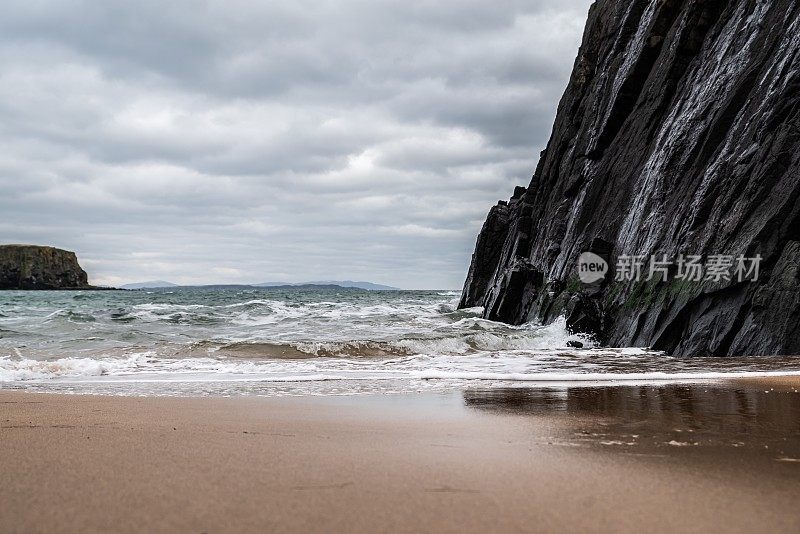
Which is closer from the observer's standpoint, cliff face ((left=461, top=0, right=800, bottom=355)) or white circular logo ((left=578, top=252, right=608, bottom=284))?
cliff face ((left=461, top=0, right=800, bottom=355))

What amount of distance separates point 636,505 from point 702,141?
13091mm

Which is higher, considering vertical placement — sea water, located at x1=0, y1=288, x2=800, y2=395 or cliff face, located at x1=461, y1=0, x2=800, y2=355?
cliff face, located at x1=461, y1=0, x2=800, y2=355

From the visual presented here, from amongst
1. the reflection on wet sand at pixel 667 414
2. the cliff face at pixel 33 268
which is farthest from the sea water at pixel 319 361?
the cliff face at pixel 33 268

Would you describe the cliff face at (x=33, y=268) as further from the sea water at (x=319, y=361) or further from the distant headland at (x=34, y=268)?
the sea water at (x=319, y=361)

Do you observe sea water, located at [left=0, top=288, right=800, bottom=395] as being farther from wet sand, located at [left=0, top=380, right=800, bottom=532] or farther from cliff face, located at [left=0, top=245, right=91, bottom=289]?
cliff face, located at [left=0, top=245, right=91, bottom=289]

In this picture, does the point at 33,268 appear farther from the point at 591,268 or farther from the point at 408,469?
the point at 408,469

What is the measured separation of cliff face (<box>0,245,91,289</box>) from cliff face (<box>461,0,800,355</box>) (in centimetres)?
11276

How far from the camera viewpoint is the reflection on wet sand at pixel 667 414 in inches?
137

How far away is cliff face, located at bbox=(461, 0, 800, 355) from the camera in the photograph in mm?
10320

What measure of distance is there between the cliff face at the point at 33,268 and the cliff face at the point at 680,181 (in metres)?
113

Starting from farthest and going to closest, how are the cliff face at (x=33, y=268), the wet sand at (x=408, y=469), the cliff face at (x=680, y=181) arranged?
the cliff face at (x=33, y=268) → the cliff face at (x=680, y=181) → the wet sand at (x=408, y=469)

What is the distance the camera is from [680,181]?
13.9 m

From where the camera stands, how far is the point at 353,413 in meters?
5.07

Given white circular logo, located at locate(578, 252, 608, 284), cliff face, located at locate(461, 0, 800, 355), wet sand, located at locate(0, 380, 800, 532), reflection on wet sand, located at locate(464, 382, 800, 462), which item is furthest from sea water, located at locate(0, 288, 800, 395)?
wet sand, located at locate(0, 380, 800, 532)
